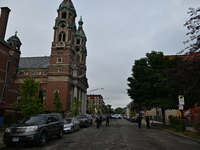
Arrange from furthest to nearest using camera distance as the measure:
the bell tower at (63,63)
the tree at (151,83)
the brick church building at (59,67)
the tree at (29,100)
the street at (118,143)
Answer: the brick church building at (59,67) < the bell tower at (63,63) < the tree at (151,83) < the tree at (29,100) < the street at (118,143)

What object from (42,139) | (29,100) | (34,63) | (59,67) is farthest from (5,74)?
(34,63)

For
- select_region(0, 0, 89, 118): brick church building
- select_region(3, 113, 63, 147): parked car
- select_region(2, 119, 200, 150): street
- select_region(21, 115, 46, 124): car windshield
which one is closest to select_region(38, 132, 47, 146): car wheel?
select_region(3, 113, 63, 147): parked car

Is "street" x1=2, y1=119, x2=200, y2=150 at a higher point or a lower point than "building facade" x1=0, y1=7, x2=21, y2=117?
lower

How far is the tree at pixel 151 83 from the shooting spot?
66.2 ft

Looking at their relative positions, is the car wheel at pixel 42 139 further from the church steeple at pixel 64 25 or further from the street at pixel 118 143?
the church steeple at pixel 64 25

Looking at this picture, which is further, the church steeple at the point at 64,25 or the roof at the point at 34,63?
the roof at the point at 34,63

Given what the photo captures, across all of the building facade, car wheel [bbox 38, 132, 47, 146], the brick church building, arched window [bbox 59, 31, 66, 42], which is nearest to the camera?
car wheel [bbox 38, 132, 47, 146]

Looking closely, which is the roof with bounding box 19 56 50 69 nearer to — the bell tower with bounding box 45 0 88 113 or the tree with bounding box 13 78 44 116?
the bell tower with bounding box 45 0 88 113

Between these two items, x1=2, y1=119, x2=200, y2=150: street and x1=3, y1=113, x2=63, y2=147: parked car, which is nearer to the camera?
x1=3, y1=113, x2=63, y2=147: parked car

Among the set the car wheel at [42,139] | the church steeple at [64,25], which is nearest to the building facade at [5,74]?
the car wheel at [42,139]

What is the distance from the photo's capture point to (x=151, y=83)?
70.6 feet

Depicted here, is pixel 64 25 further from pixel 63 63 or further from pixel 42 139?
pixel 42 139

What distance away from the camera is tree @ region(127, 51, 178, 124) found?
20188mm

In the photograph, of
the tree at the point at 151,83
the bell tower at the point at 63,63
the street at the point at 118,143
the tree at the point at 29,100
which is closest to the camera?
the street at the point at 118,143
